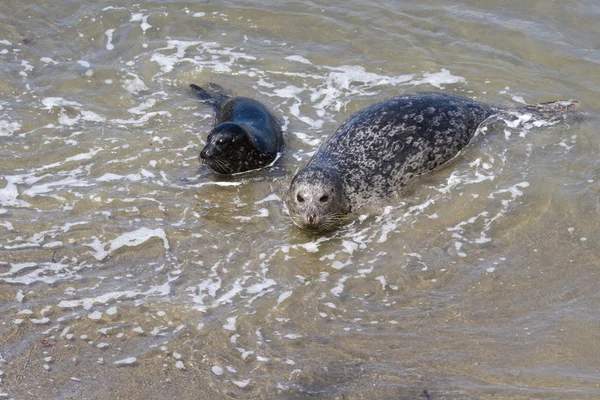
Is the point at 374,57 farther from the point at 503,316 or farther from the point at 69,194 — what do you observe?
the point at 503,316

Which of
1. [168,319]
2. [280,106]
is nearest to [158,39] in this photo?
[280,106]

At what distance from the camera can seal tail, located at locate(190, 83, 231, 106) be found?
358 inches

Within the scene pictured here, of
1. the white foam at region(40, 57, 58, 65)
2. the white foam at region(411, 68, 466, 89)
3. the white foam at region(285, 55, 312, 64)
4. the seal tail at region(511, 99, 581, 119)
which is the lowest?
the white foam at region(40, 57, 58, 65)

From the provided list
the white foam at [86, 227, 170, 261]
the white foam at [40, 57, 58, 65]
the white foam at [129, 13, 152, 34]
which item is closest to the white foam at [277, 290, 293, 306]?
the white foam at [86, 227, 170, 261]

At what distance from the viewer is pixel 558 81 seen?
9.24 meters

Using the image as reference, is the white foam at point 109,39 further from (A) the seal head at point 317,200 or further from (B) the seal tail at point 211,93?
(A) the seal head at point 317,200

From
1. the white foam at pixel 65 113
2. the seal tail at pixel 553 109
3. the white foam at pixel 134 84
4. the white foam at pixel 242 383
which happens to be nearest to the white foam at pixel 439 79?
the seal tail at pixel 553 109

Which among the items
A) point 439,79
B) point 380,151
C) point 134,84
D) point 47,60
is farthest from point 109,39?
point 380,151

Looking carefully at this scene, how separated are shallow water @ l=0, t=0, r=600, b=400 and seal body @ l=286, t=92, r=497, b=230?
199 millimetres

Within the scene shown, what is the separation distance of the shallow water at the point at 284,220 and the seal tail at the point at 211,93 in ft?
0.41

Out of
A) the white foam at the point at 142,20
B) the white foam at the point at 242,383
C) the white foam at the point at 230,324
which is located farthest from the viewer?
the white foam at the point at 142,20

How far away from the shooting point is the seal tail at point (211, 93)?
29.8ft

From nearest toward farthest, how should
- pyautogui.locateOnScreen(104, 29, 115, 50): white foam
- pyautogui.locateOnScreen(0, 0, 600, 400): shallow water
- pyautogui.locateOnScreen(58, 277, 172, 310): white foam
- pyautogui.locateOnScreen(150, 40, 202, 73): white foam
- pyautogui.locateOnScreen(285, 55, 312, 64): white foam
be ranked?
pyautogui.locateOnScreen(0, 0, 600, 400): shallow water, pyautogui.locateOnScreen(58, 277, 172, 310): white foam, pyautogui.locateOnScreen(150, 40, 202, 73): white foam, pyautogui.locateOnScreen(285, 55, 312, 64): white foam, pyautogui.locateOnScreen(104, 29, 115, 50): white foam

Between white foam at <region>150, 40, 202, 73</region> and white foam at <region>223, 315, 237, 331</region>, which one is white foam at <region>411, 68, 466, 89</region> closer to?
white foam at <region>150, 40, 202, 73</region>
